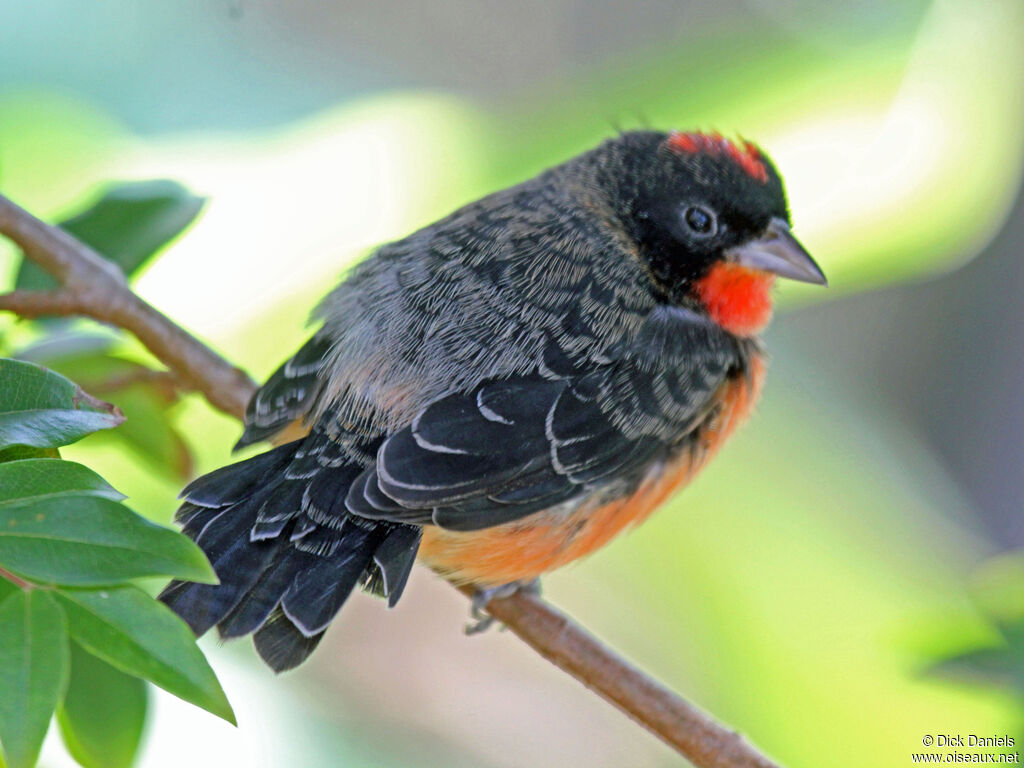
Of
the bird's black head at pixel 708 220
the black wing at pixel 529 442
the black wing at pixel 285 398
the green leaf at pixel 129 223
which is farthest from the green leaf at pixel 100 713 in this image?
the bird's black head at pixel 708 220

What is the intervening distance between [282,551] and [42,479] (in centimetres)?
65

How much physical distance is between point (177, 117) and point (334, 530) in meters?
2.05

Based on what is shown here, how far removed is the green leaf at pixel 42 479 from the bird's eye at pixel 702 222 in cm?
152

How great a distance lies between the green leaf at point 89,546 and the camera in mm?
1046

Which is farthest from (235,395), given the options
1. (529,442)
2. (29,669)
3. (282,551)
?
(29,669)

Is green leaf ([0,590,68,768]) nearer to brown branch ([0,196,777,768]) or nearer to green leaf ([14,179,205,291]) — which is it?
brown branch ([0,196,777,768])

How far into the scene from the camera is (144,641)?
1.06m

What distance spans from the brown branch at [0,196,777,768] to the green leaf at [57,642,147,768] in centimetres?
69

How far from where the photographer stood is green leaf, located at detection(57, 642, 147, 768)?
157 centimetres

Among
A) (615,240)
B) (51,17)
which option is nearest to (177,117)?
(51,17)

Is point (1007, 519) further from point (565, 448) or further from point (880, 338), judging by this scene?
point (565, 448)

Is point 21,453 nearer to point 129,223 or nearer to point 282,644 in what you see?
point 282,644

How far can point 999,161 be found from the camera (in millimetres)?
2873

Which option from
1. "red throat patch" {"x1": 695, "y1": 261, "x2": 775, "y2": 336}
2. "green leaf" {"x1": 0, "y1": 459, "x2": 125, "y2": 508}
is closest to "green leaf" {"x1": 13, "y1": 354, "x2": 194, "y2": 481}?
"green leaf" {"x1": 0, "y1": 459, "x2": 125, "y2": 508}
